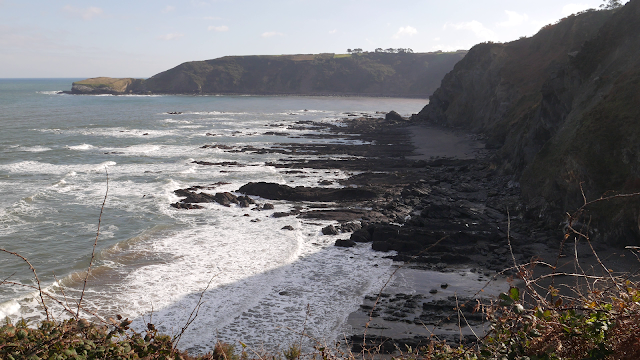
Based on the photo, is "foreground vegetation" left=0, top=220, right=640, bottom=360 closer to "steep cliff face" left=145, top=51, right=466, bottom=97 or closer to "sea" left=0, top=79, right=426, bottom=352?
"sea" left=0, top=79, right=426, bottom=352

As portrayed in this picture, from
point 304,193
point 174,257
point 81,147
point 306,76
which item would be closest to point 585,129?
point 304,193

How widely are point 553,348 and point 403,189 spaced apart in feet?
75.9

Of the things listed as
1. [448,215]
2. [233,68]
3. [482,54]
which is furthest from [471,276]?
[233,68]

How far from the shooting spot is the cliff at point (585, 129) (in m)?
17.7

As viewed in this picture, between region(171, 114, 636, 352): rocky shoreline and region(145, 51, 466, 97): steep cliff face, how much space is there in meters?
133

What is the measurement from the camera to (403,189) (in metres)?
26.4

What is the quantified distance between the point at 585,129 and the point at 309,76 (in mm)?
159855

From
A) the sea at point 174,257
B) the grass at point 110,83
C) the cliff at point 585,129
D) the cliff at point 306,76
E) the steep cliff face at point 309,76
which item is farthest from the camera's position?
the steep cliff face at point 309,76

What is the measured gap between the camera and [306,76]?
573ft

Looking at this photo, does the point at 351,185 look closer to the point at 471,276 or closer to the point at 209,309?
the point at 471,276

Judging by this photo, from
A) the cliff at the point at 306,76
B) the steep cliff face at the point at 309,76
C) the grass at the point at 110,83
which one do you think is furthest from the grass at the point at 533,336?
the grass at the point at 110,83

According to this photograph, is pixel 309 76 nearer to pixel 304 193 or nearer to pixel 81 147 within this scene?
pixel 81 147

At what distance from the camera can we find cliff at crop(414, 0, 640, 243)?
58.0ft

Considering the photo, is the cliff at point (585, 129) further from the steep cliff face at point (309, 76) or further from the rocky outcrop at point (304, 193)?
the steep cliff face at point (309, 76)
